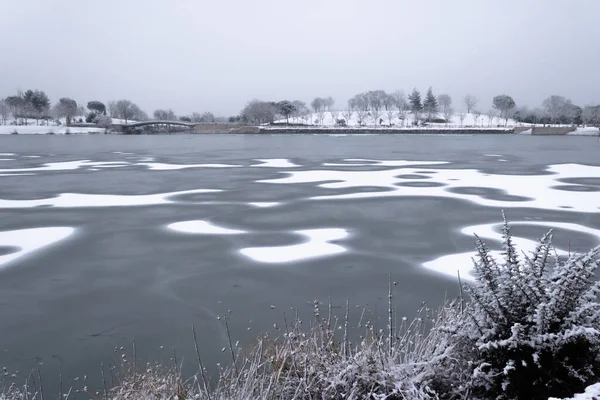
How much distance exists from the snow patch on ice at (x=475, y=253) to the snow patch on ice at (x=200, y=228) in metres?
4.37

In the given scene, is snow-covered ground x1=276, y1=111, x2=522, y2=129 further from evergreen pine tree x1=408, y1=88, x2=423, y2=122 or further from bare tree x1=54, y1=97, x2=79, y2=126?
bare tree x1=54, y1=97, x2=79, y2=126

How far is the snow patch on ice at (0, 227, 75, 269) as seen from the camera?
30.1ft

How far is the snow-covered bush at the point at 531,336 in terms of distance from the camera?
3.38 metres

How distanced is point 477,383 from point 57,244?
8.73 metres

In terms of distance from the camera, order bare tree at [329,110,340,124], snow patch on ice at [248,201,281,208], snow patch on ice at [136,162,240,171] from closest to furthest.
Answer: snow patch on ice at [248,201,281,208], snow patch on ice at [136,162,240,171], bare tree at [329,110,340,124]

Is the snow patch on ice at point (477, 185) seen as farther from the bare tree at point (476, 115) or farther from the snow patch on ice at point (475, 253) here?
the bare tree at point (476, 115)

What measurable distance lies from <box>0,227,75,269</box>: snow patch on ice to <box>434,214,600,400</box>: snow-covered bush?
26.7ft

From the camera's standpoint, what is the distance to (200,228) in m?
11.0

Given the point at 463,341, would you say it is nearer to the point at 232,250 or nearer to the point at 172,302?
the point at 172,302

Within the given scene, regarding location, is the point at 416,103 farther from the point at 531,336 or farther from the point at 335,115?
the point at 531,336

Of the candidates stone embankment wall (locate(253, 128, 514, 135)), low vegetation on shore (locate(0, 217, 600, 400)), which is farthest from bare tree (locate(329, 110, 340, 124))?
low vegetation on shore (locate(0, 217, 600, 400))

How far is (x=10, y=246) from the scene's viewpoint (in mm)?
9719

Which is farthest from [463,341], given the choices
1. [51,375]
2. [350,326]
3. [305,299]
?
Result: [51,375]

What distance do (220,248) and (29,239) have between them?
4.12 m
